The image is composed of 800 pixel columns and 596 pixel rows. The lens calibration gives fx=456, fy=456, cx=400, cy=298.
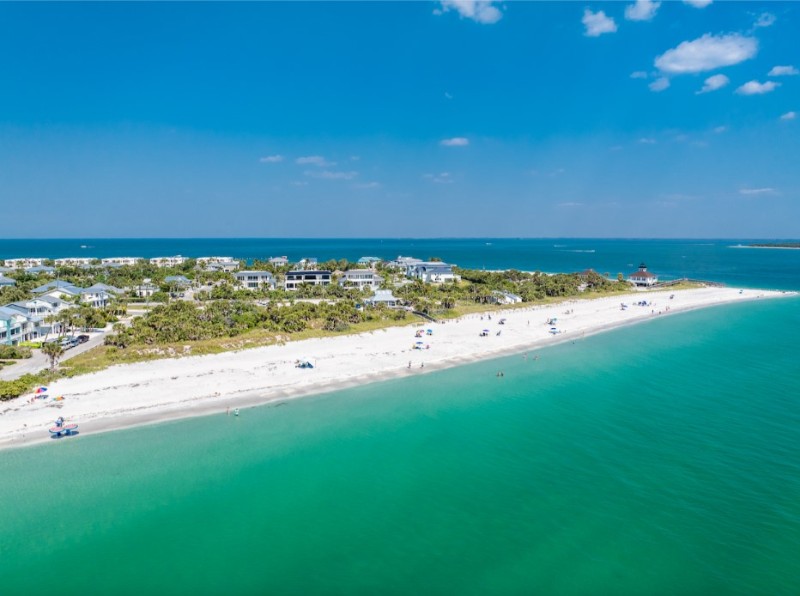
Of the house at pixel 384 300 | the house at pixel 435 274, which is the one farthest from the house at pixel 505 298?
the house at pixel 435 274

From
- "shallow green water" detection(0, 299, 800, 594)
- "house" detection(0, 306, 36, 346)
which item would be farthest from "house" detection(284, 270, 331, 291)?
"shallow green water" detection(0, 299, 800, 594)

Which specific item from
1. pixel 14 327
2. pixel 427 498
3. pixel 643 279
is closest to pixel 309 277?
pixel 14 327

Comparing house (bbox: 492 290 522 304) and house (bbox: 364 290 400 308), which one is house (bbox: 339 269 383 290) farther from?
house (bbox: 492 290 522 304)

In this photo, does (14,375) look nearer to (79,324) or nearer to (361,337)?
(79,324)

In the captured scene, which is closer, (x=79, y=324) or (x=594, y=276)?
(x=79, y=324)

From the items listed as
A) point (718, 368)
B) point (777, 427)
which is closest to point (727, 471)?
point (777, 427)

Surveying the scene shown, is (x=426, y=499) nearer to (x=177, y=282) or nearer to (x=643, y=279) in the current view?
(x=177, y=282)
